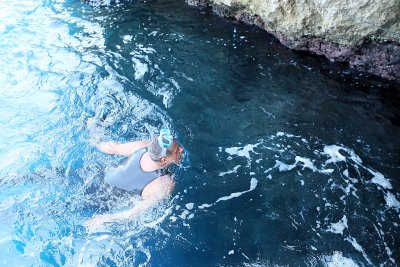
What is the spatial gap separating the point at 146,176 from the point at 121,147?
3.22 feet

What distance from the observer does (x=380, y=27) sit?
22.9 ft

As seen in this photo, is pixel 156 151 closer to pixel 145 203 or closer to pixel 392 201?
pixel 145 203

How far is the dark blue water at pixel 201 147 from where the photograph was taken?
15.4ft

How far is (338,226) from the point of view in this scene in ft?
16.0

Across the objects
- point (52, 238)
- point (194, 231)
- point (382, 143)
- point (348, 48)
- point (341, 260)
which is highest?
point (348, 48)

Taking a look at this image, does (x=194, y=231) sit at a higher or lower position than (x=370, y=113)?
lower

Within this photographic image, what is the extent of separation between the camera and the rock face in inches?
270

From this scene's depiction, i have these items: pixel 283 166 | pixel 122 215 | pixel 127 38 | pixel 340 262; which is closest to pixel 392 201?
pixel 340 262

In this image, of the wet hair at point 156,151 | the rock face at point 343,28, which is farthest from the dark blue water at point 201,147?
the wet hair at point 156,151

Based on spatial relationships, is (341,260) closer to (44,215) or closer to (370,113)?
(370,113)

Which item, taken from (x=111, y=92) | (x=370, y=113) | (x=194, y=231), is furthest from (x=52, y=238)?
(x=370, y=113)

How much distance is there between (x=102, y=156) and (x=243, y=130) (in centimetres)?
256

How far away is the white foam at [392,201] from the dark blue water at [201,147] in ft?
0.07

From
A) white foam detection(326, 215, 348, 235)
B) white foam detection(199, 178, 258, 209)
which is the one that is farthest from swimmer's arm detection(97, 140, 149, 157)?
white foam detection(326, 215, 348, 235)
